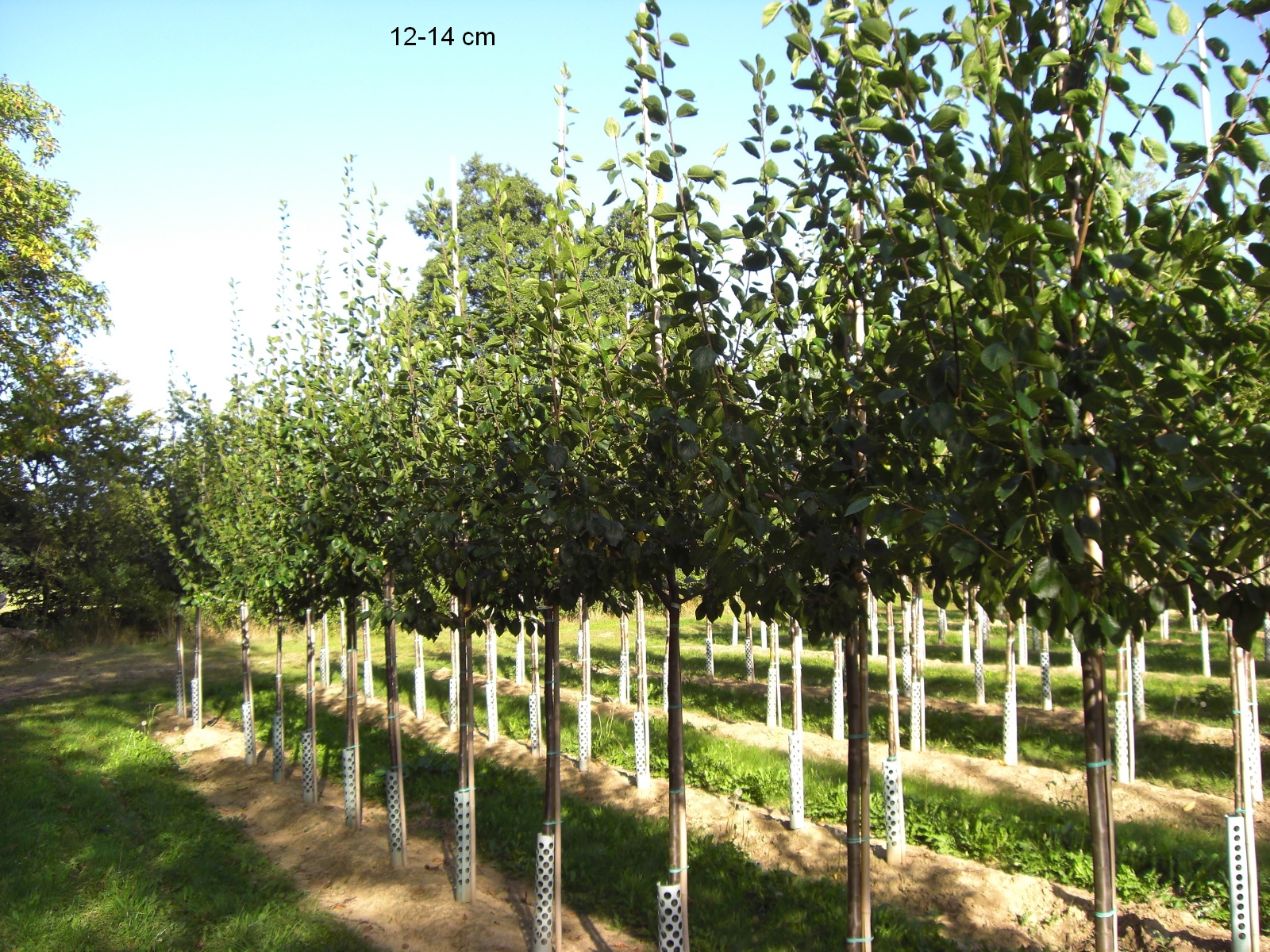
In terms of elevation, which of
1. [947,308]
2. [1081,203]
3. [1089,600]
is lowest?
[1089,600]

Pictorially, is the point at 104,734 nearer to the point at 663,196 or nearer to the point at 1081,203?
the point at 663,196

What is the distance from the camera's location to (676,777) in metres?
5.36

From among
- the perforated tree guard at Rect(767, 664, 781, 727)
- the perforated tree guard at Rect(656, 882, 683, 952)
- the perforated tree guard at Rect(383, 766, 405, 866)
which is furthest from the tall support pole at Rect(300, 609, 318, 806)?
the perforated tree guard at Rect(656, 882, 683, 952)

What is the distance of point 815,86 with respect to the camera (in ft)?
10.2

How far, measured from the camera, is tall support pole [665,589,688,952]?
17.4ft

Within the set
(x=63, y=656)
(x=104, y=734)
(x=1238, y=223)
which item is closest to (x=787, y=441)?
(x=1238, y=223)

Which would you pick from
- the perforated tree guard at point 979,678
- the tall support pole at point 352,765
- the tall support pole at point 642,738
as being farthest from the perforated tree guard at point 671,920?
the perforated tree guard at point 979,678

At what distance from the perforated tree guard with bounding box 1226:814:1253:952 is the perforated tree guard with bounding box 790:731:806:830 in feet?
13.1

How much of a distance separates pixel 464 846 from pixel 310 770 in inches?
182

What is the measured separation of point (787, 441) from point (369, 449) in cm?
502

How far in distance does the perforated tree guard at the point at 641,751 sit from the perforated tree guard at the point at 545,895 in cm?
461

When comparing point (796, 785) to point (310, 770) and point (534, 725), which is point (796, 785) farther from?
point (310, 770)

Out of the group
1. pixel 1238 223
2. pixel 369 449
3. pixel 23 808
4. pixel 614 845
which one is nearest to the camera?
pixel 1238 223

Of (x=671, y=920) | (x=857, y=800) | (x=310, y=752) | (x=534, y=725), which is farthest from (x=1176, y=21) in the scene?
(x=534, y=725)
